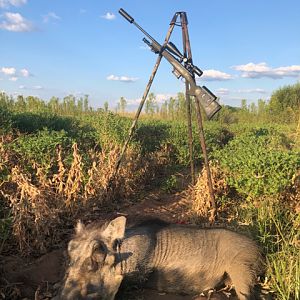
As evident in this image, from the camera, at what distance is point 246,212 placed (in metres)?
6.04

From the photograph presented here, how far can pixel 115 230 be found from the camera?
12.1 feet

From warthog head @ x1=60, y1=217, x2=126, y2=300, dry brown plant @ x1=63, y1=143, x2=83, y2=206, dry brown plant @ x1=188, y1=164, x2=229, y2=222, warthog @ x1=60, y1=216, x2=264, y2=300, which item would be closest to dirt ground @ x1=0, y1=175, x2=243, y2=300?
warthog @ x1=60, y1=216, x2=264, y2=300

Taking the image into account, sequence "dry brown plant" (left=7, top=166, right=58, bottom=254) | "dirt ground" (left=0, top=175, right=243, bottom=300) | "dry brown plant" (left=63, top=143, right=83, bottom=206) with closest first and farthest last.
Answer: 1. "dirt ground" (left=0, top=175, right=243, bottom=300)
2. "dry brown plant" (left=7, top=166, right=58, bottom=254)
3. "dry brown plant" (left=63, top=143, right=83, bottom=206)

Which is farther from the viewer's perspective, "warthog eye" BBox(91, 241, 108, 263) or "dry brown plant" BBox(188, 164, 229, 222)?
"dry brown plant" BBox(188, 164, 229, 222)

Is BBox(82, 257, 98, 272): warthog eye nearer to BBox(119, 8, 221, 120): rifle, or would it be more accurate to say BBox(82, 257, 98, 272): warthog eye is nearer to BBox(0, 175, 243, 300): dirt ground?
BBox(0, 175, 243, 300): dirt ground

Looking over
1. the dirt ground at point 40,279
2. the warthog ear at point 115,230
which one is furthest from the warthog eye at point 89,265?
the dirt ground at point 40,279

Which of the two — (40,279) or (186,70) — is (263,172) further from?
(40,279)

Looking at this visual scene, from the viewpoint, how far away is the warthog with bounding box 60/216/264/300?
3422mm

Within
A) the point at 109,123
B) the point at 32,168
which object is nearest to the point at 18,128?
the point at 109,123

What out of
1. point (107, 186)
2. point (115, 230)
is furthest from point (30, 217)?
point (107, 186)

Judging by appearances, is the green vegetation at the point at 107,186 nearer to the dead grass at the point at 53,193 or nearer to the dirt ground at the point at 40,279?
the dead grass at the point at 53,193

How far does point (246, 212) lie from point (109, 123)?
13.9 ft

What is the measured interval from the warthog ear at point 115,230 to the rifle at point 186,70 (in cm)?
265

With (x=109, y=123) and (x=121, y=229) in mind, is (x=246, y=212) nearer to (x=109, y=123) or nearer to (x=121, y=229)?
(x=121, y=229)
